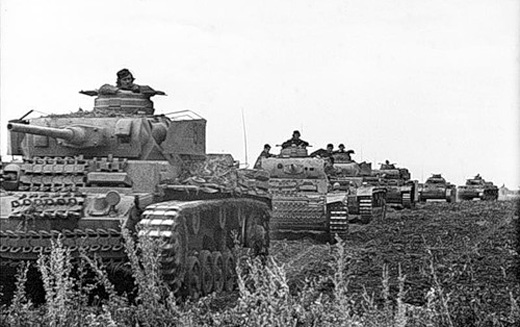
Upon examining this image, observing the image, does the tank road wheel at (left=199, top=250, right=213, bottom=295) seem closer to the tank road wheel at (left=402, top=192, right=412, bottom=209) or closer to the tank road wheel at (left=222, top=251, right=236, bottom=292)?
the tank road wheel at (left=222, top=251, right=236, bottom=292)

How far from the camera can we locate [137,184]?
38.8 ft

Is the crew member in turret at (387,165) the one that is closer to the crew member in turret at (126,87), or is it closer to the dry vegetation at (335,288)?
the dry vegetation at (335,288)

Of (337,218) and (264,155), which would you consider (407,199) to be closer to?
(264,155)

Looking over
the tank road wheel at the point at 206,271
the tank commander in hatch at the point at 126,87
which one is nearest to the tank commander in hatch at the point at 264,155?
the tank commander in hatch at the point at 126,87

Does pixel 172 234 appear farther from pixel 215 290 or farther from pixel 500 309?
pixel 500 309

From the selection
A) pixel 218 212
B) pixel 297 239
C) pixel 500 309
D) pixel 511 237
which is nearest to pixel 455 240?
pixel 511 237

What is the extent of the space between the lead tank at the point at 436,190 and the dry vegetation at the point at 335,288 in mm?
21322

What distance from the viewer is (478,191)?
168 feet

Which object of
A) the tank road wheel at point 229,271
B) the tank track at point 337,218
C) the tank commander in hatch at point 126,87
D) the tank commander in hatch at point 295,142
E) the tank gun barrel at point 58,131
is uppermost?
the tank commander in hatch at point 126,87

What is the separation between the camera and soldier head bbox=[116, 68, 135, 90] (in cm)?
1391

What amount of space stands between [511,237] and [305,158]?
17.6 ft

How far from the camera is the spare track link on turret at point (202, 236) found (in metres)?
10.5

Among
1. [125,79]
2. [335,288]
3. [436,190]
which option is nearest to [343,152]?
[436,190]

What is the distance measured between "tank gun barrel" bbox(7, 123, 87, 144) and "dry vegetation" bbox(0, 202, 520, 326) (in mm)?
1671
